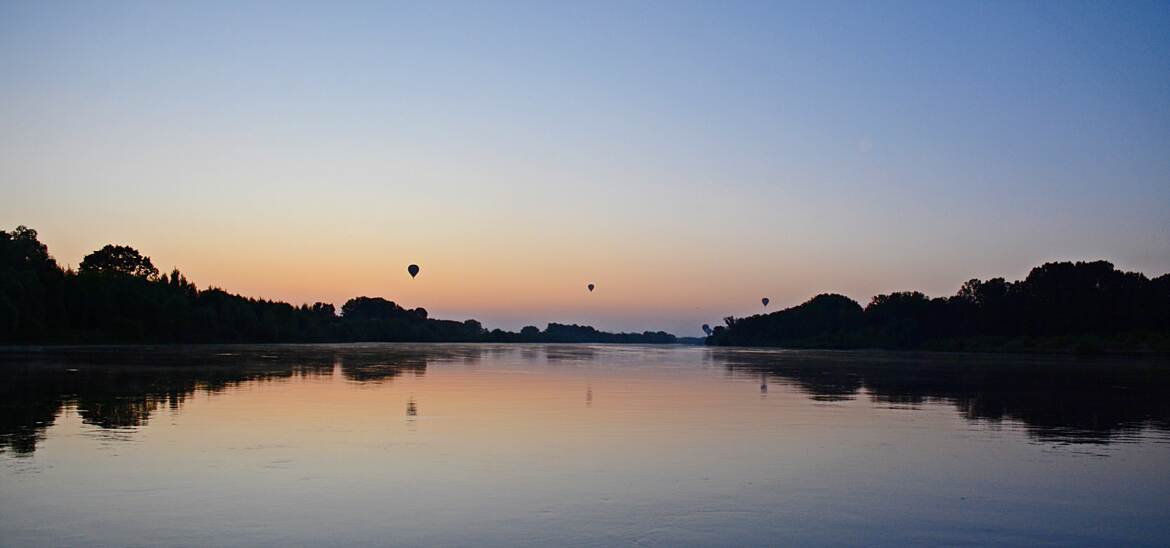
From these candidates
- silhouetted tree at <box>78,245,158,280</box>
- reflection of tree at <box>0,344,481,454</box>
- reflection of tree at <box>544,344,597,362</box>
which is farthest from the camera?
silhouetted tree at <box>78,245,158,280</box>

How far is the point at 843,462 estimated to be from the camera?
13484 mm

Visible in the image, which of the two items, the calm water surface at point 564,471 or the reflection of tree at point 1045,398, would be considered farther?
the reflection of tree at point 1045,398

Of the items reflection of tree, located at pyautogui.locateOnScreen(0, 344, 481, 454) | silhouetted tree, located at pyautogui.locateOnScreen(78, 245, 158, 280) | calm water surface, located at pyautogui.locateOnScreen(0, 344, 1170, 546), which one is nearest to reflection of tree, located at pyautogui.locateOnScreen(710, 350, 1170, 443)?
calm water surface, located at pyautogui.locateOnScreen(0, 344, 1170, 546)

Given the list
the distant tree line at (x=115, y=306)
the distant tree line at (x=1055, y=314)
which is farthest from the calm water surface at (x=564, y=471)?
the distant tree line at (x=1055, y=314)

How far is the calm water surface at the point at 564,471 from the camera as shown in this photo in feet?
29.0

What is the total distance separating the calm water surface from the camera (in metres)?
8.84

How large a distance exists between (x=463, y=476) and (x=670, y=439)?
16.7 ft

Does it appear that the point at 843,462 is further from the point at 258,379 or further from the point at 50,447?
the point at 258,379

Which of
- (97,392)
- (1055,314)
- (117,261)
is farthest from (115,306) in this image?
(1055,314)

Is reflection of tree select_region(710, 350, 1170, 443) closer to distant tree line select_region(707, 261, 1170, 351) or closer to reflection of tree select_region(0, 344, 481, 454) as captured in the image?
reflection of tree select_region(0, 344, 481, 454)

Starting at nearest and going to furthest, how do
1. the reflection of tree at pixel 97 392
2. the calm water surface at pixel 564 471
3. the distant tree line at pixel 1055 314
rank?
the calm water surface at pixel 564 471 < the reflection of tree at pixel 97 392 < the distant tree line at pixel 1055 314

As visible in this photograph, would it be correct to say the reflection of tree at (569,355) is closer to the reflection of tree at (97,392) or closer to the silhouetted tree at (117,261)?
the reflection of tree at (97,392)

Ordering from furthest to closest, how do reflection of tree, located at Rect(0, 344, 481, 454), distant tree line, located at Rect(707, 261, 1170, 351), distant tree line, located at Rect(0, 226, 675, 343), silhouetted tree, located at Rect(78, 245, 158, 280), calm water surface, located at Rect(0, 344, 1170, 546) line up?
silhouetted tree, located at Rect(78, 245, 158, 280), distant tree line, located at Rect(707, 261, 1170, 351), distant tree line, located at Rect(0, 226, 675, 343), reflection of tree, located at Rect(0, 344, 481, 454), calm water surface, located at Rect(0, 344, 1170, 546)

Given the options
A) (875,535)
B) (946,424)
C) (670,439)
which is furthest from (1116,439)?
(875,535)
